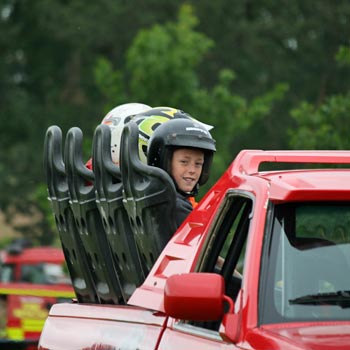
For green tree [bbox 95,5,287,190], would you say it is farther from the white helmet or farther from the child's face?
the child's face

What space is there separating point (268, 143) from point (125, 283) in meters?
34.3

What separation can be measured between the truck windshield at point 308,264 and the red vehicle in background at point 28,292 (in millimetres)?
5036

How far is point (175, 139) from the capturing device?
796 cm

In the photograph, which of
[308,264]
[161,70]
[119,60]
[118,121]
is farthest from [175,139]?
[119,60]

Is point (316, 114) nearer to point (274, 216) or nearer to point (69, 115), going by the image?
point (274, 216)

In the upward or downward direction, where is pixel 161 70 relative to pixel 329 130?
downward

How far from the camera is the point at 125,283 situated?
785 cm

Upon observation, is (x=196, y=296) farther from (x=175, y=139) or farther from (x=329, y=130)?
(x=329, y=130)

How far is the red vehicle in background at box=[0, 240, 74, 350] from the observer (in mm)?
21781

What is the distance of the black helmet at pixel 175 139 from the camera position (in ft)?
26.2

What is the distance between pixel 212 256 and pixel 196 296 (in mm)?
995

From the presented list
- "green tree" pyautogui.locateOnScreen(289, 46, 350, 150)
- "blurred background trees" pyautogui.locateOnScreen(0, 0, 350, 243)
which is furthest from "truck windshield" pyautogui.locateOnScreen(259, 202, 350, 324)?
"blurred background trees" pyautogui.locateOnScreen(0, 0, 350, 243)

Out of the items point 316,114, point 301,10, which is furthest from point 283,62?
point 316,114

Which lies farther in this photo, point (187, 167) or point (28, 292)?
point (28, 292)
